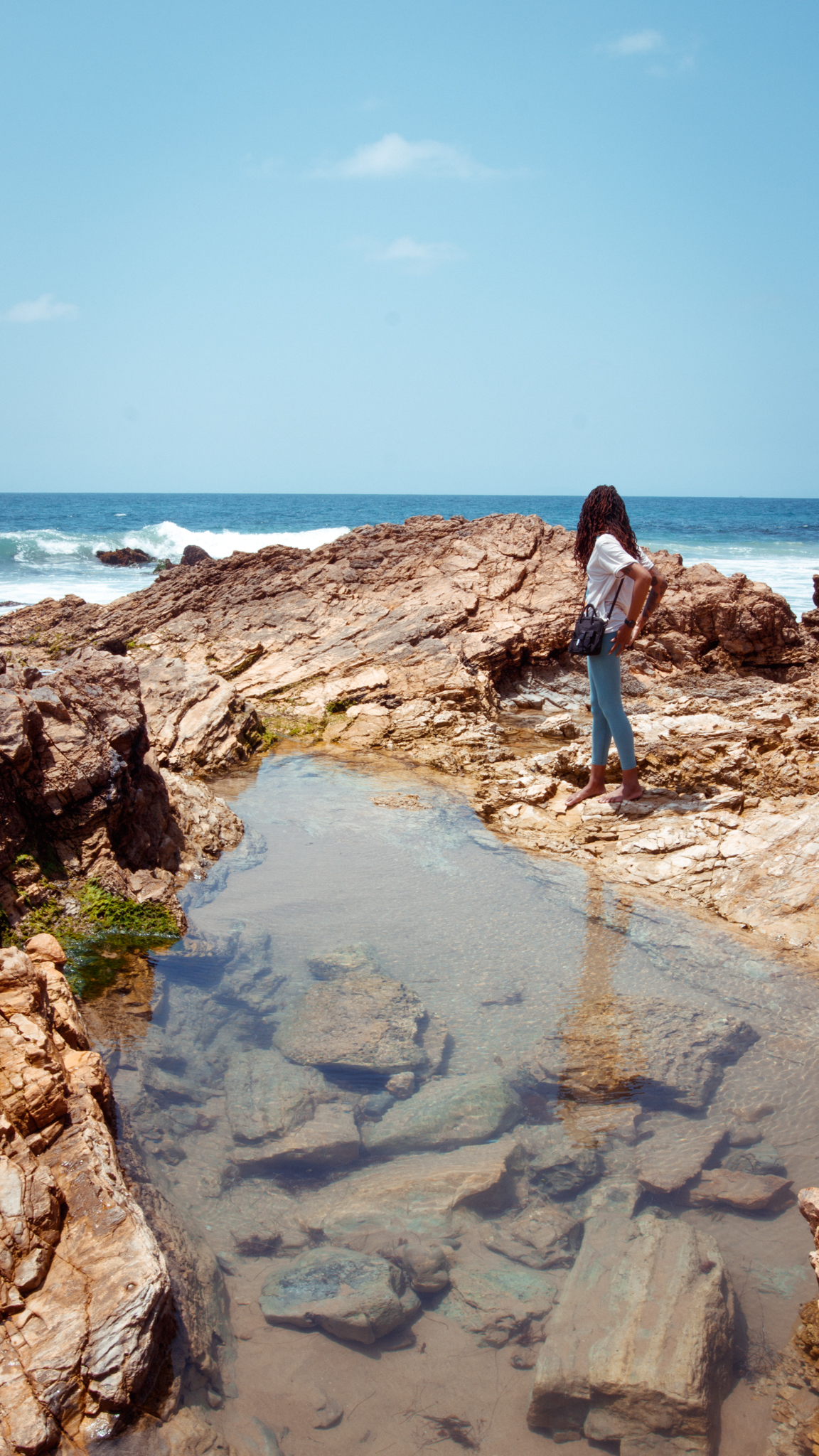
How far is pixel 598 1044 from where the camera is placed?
142 inches

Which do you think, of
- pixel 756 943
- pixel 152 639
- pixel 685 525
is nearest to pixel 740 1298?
pixel 756 943

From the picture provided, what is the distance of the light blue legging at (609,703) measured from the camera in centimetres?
555

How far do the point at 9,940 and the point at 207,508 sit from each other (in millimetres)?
79804

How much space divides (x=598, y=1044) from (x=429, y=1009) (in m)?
0.77

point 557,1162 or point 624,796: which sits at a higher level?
point 624,796

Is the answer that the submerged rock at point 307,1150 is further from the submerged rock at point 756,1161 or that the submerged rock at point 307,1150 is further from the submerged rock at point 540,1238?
the submerged rock at point 756,1161

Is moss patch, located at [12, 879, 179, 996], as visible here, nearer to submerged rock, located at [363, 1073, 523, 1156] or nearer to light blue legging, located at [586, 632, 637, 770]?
submerged rock, located at [363, 1073, 523, 1156]

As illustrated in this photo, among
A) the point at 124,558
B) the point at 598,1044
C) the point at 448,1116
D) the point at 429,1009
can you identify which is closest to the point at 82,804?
the point at 429,1009

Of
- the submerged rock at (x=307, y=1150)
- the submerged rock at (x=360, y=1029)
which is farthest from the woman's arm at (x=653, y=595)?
the submerged rock at (x=307, y=1150)

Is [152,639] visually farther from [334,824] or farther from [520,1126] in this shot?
[520,1126]

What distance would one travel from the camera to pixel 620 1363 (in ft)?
7.66

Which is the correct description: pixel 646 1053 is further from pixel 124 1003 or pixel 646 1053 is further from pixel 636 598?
pixel 636 598

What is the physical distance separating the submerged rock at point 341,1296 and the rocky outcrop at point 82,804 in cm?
236

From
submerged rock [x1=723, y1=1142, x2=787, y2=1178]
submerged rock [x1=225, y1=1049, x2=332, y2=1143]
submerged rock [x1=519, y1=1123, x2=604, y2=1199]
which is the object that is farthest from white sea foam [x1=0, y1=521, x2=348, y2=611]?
submerged rock [x1=723, y1=1142, x2=787, y2=1178]
